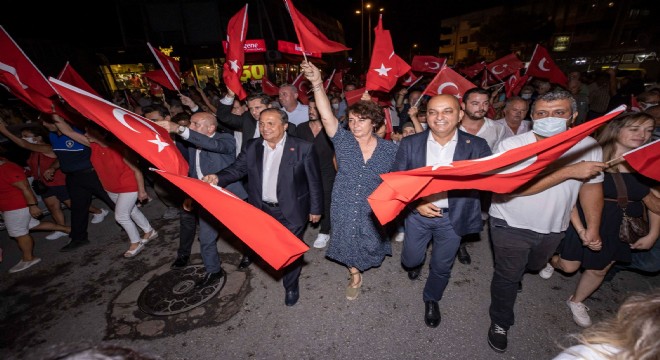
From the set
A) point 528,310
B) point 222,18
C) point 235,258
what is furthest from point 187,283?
point 222,18

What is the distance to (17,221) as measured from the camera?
469cm

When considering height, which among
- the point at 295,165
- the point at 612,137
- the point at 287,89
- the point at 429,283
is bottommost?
the point at 429,283

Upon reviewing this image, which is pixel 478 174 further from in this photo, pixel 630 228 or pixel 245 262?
pixel 245 262

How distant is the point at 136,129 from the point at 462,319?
4.01 m

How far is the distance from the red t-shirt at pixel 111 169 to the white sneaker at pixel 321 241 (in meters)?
3.27

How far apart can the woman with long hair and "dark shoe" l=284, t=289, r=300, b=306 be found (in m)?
3.19

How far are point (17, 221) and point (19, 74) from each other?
2.62 metres

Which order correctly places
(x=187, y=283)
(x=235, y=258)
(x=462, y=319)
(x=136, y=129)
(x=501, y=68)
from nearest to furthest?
(x=136, y=129), (x=462, y=319), (x=187, y=283), (x=235, y=258), (x=501, y=68)

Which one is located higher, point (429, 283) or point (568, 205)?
point (568, 205)

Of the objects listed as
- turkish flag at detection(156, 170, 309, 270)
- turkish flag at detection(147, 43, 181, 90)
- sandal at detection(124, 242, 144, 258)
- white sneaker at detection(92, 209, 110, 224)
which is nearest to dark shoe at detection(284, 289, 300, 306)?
turkish flag at detection(156, 170, 309, 270)

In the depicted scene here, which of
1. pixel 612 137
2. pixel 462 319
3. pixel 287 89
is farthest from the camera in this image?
pixel 287 89

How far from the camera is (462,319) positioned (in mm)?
3318

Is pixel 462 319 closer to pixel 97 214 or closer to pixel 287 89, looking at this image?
pixel 287 89

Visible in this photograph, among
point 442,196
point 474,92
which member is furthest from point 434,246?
point 474,92
